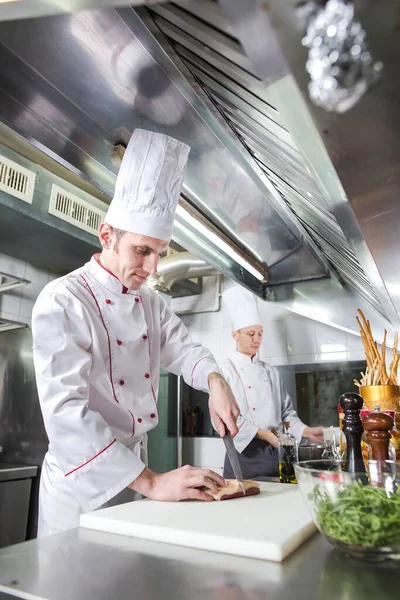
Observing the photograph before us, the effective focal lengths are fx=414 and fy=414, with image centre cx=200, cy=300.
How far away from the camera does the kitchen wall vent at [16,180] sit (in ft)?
7.84

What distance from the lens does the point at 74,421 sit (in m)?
0.97

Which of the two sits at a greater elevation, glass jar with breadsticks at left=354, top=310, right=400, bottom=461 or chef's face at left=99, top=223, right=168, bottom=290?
chef's face at left=99, top=223, right=168, bottom=290

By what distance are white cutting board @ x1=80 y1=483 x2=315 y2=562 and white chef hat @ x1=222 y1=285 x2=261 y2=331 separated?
2361mm

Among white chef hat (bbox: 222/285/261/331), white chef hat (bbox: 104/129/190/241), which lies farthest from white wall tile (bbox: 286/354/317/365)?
white chef hat (bbox: 104/129/190/241)

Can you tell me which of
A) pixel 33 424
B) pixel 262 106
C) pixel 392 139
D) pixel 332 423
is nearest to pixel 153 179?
pixel 262 106

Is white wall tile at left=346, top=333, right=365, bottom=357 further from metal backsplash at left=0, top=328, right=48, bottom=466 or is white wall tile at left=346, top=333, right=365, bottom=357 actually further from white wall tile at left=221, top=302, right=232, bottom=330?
metal backsplash at left=0, top=328, right=48, bottom=466

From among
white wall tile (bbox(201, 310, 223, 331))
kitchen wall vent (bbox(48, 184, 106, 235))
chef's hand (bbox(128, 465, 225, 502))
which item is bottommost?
chef's hand (bbox(128, 465, 225, 502))

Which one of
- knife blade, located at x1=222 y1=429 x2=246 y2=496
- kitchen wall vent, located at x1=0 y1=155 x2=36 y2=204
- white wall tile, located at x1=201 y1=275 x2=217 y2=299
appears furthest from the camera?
white wall tile, located at x1=201 y1=275 x2=217 y2=299

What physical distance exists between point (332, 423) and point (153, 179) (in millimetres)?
2511

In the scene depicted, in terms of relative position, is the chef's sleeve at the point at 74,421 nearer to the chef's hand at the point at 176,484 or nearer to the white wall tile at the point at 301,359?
the chef's hand at the point at 176,484

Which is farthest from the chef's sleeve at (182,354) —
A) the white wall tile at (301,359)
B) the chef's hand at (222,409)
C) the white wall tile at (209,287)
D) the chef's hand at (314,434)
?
the white wall tile at (209,287)

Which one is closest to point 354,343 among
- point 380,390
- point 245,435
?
point 245,435

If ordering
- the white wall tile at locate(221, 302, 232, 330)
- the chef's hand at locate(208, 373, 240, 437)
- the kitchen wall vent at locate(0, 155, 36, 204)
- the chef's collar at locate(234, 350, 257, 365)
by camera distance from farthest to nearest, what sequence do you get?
the white wall tile at locate(221, 302, 232, 330)
the chef's collar at locate(234, 350, 257, 365)
the kitchen wall vent at locate(0, 155, 36, 204)
the chef's hand at locate(208, 373, 240, 437)

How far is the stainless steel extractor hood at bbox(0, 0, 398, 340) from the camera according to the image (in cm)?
48
